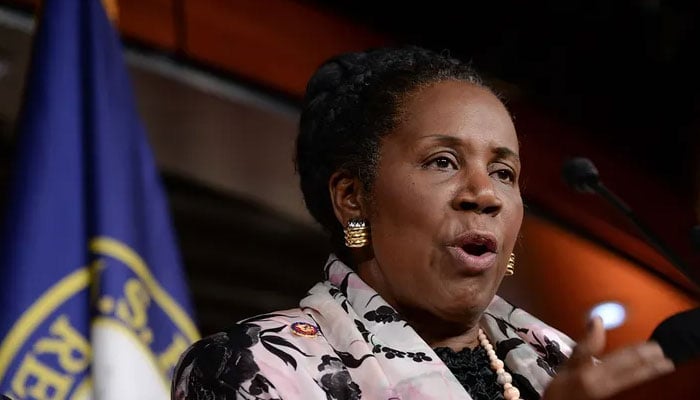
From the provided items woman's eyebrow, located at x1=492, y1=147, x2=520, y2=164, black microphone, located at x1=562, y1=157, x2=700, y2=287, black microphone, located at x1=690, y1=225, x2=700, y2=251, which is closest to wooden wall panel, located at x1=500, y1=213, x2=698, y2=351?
black microphone, located at x1=562, y1=157, x2=700, y2=287

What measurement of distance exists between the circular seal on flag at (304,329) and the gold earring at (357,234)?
0.17 m

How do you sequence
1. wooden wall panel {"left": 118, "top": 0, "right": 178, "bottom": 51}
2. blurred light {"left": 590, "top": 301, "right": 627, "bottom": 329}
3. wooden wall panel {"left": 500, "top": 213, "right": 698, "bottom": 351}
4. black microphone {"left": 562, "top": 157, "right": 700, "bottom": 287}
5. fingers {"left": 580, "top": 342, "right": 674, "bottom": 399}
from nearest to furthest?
fingers {"left": 580, "top": 342, "right": 674, "bottom": 399}
black microphone {"left": 562, "top": 157, "right": 700, "bottom": 287}
wooden wall panel {"left": 500, "top": 213, "right": 698, "bottom": 351}
blurred light {"left": 590, "top": 301, "right": 627, "bottom": 329}
wooden wall panel {"left": 118, "top": 0, "right": 178, "bottom": 51}

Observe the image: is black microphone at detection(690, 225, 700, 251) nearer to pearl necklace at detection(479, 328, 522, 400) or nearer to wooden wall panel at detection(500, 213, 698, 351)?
pearl necklace at detection(479, 328, 522, 400)

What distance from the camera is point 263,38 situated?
3.68 m

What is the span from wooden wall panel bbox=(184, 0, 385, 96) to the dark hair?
6.84 feet

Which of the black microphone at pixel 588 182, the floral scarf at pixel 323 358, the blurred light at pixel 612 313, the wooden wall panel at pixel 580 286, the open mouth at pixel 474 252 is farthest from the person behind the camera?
the blurred light at pixel 612 313

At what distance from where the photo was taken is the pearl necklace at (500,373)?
1.37m

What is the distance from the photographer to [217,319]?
14.1 feet

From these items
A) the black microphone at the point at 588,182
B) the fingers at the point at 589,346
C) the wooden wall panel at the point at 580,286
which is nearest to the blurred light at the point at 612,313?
the wooden wall panel at the point at 580,286

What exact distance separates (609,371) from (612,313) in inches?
96.7

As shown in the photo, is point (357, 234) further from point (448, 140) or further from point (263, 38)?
point (263, 38)

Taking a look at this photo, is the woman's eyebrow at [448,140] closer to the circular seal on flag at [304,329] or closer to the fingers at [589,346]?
the circular seal on flag at [304,329]

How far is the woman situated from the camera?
3.93 feet

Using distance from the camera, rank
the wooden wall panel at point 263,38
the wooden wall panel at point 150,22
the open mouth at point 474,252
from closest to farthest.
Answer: the open mouth at point 474,252, the wooden wall panel at point 150,22, the wooden wall panel at point 263,38
